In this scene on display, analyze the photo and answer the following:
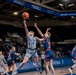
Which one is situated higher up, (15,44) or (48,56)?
(48,56)

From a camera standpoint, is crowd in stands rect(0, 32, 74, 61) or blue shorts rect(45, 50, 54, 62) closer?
blue shorts rect(45, 50, 54, 62)

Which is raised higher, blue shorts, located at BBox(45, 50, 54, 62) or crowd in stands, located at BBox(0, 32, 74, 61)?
blue shorts, located at BBox(45, 50, 54, 62)

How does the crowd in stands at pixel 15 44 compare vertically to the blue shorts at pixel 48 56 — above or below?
below

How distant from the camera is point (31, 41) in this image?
8086 mm

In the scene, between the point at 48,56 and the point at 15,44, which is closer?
the point at 48,56

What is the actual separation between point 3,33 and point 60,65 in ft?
30.0

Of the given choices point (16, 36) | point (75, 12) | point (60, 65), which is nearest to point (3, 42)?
point (16, 36)

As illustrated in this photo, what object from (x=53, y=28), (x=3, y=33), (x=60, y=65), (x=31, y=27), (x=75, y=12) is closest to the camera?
(x=75, y=12)

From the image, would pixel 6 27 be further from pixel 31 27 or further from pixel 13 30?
pixel 31 27

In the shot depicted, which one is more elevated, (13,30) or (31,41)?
(31,41)

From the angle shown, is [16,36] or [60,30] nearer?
[16,36]

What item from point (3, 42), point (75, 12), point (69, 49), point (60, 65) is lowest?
point (69, 49)

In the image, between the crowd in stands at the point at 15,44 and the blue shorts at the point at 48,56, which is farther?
the crowd in stands at the point at 15,44

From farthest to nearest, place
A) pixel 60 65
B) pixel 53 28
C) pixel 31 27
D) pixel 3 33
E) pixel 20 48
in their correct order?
1. pixel 53 28
2. pixel 31 27
3. pixel 3 33
4. pixel 20 48
5. pixel 60 65
